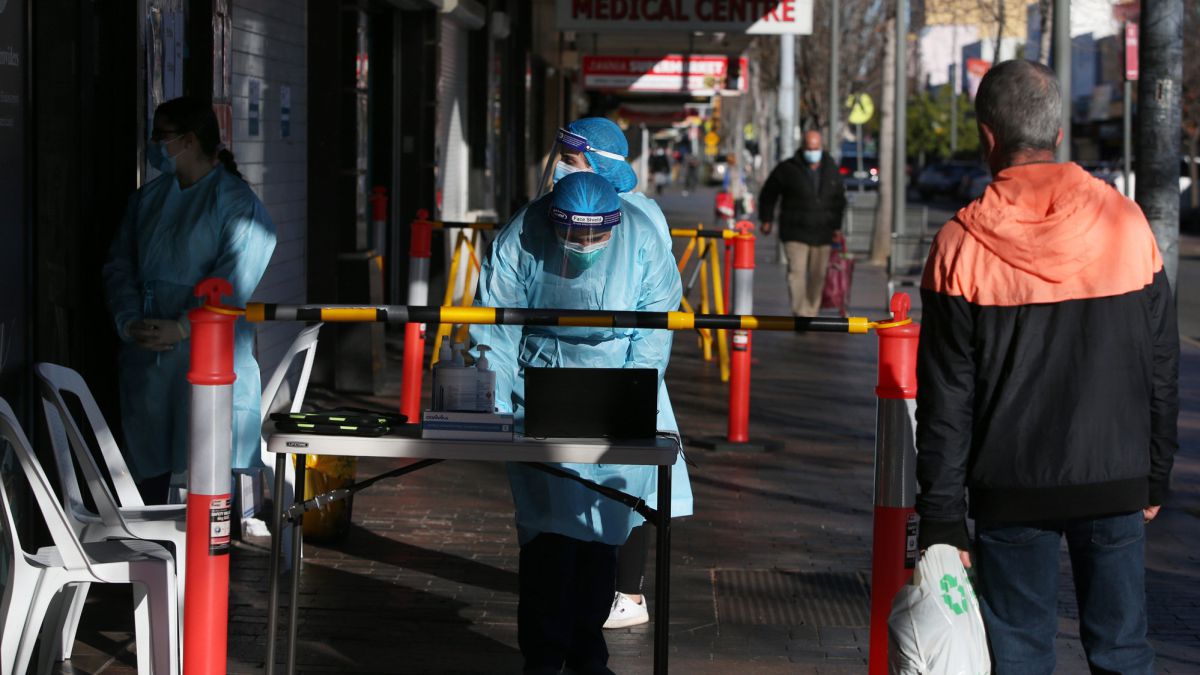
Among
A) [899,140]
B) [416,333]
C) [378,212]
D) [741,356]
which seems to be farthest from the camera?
[899,140]

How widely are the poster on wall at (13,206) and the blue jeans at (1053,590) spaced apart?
3.37 meters

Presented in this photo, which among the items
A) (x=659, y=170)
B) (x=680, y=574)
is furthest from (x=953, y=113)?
(x=680, y=574)

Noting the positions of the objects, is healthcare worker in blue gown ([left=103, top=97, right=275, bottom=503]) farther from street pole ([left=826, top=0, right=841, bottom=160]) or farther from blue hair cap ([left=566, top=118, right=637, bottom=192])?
street pole ([left=826, top=0, right=841, bottom=160])

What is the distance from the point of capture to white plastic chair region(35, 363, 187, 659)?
5.09 metres

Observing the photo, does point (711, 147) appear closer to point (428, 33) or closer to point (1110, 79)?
point (1110, 79)

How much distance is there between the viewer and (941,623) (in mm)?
3697

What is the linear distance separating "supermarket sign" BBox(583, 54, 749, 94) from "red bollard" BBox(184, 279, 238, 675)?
25491mm

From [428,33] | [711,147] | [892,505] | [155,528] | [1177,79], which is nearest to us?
[892,505]

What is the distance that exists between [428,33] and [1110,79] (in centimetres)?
6641

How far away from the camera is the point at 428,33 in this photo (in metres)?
13.9

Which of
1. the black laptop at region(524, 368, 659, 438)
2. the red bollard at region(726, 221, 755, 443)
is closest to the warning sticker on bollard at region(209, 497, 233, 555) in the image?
the black laptop at region(524, 368, 659, 438)

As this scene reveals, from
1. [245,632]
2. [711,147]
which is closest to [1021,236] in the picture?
[245,632]

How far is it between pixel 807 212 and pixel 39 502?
473 inches

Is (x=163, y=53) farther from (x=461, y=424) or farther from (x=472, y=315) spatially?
(x=461, y=424)
